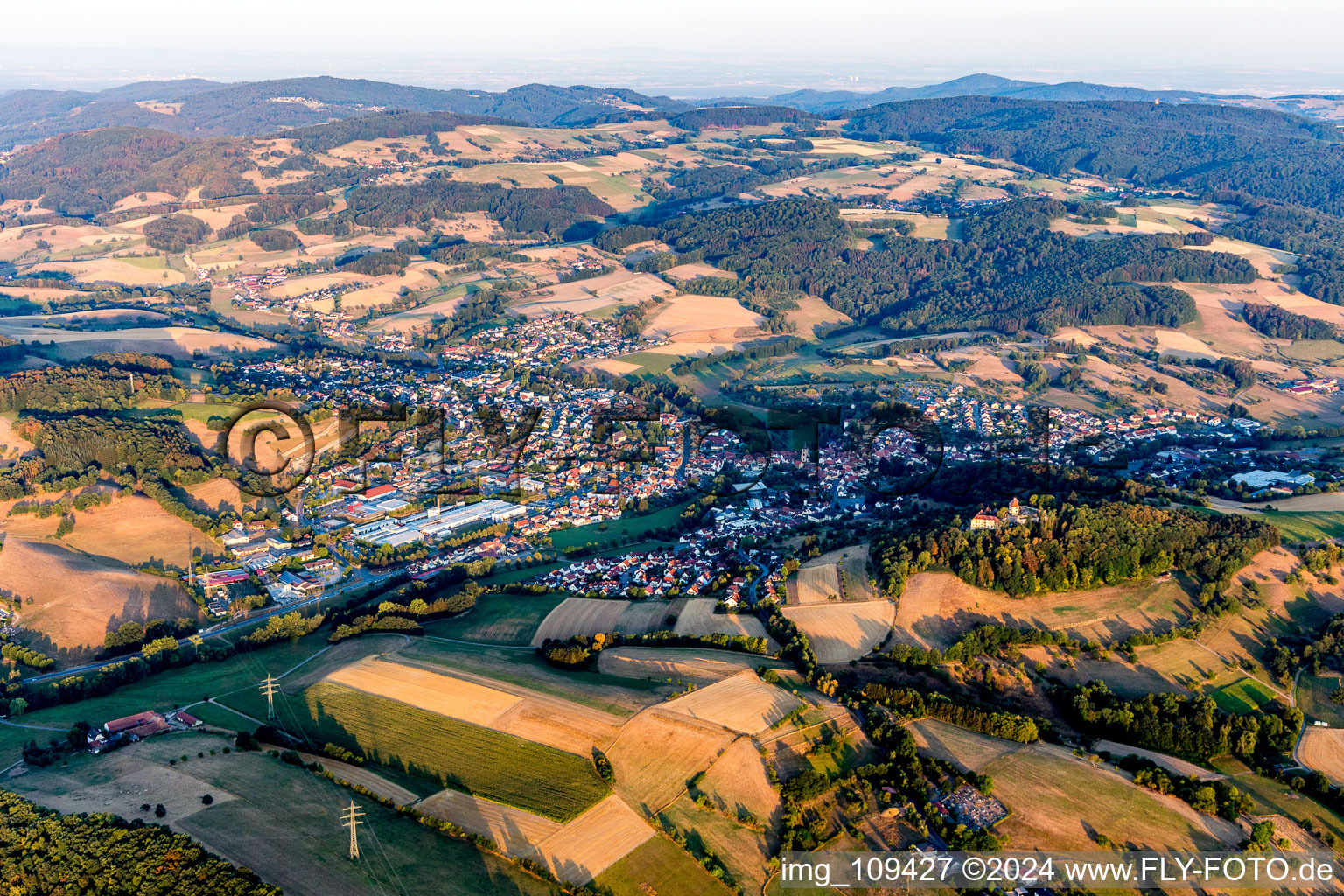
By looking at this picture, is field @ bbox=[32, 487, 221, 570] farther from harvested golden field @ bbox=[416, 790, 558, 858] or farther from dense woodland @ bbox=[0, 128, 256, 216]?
dense woodland @ bbox=[0, 128, 256, 216]

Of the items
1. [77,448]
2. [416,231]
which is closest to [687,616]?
[77,448]

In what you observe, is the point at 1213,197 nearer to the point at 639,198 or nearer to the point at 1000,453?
the point at 639,198

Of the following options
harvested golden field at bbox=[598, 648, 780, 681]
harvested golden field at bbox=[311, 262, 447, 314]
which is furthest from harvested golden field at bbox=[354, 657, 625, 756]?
harvested golden field at bbox=[311, 262, 447, 314]

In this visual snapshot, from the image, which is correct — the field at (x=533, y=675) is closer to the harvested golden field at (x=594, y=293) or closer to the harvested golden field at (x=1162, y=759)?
the harvested golden field at (x=1162, y=759)

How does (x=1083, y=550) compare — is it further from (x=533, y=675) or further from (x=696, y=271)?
(x=696, y=271)

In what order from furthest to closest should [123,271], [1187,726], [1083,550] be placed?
[123,271], [1083,550], [1187,726]

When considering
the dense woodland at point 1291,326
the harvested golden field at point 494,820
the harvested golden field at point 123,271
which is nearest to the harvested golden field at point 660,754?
the harvested golden field at point 494,820

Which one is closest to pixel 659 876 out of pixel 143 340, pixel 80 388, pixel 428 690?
pixel 428 690
